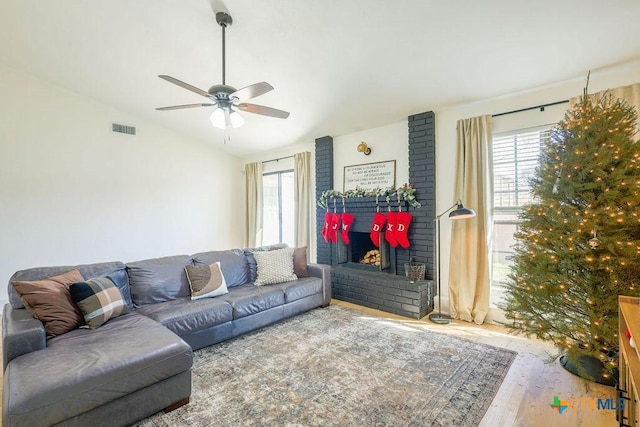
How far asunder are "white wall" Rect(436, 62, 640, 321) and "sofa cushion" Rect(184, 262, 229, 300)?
8.66ft

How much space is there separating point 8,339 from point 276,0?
2963mm

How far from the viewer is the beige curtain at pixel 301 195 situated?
17.4ft

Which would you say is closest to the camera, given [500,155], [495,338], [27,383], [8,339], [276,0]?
[27,383]

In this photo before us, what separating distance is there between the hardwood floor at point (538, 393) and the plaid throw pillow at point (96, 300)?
2.72 m

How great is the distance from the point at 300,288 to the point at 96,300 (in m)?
1.94

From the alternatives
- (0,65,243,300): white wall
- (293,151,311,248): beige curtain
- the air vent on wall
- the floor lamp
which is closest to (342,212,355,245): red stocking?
(293,151,311,248): beige curtain

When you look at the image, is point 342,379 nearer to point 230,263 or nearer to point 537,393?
point 537,393

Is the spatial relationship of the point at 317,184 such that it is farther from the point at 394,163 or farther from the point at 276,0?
the point at 276,0

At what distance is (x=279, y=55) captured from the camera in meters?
3.14

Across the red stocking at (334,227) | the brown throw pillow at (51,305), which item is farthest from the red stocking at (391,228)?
the brown throw pillow at (51,305)

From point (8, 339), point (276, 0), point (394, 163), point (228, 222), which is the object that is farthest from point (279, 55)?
point (228, 222)

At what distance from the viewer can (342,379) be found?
2268 millimetres

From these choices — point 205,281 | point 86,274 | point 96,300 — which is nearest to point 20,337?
point 96,300

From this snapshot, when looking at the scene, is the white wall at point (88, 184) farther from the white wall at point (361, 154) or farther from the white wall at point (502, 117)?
the white wall at point (502, 117)
